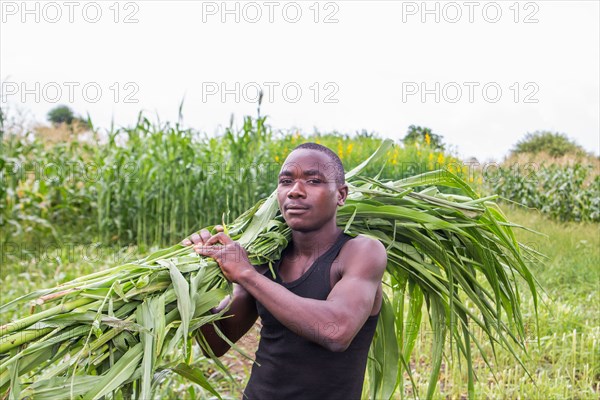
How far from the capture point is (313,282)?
187 centimetres

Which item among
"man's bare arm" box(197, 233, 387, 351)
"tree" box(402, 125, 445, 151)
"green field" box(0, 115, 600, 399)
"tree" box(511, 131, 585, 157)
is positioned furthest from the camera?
"tree" box(511, 131, 585, 157)

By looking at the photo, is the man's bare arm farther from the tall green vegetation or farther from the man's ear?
the tall green vegetation

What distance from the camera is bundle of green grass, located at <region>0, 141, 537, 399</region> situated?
5.51ft

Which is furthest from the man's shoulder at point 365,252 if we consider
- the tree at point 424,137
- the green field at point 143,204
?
the tree at point 424,137

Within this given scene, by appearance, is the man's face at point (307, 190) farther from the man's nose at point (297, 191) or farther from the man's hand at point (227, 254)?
the man's hand at point (227, 254)

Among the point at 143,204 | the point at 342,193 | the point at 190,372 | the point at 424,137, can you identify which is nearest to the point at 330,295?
the point at 342,193

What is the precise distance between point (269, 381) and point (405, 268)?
24.8 inches

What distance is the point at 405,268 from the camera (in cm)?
224

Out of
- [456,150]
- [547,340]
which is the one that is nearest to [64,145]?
[456,150]

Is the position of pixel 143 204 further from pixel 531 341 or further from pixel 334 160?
pixel 334 160

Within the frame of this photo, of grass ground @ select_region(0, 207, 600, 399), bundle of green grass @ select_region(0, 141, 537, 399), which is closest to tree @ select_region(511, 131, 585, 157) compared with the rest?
grass ground @ select_region(0, 207, 600, 399)

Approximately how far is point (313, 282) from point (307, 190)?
271 millimetres

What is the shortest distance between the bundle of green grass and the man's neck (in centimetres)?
5

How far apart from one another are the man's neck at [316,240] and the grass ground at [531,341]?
0.72m
